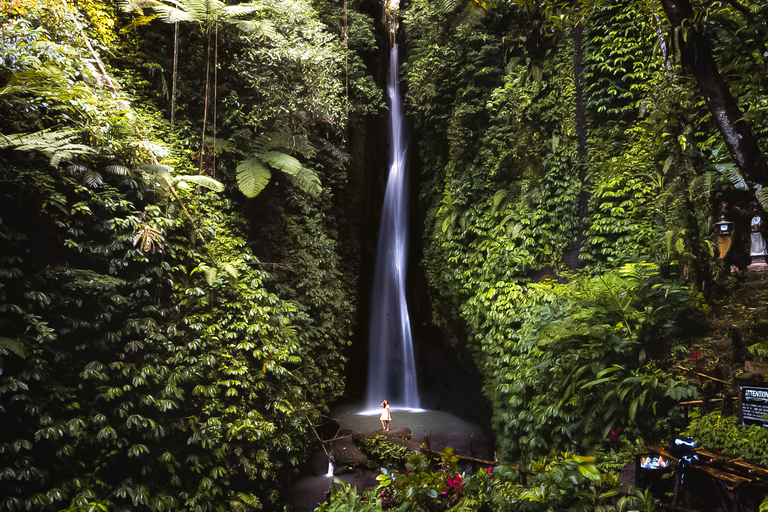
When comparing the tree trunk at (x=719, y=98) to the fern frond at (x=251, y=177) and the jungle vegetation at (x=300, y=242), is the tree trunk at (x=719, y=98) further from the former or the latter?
the fern frond at (x=251, y=177)

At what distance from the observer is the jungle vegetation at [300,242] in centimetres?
500

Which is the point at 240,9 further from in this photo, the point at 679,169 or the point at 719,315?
the point at 719,315

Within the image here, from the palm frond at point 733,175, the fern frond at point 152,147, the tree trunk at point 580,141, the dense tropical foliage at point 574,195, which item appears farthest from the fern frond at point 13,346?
the palm frond at point 733,175

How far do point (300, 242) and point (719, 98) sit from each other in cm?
768

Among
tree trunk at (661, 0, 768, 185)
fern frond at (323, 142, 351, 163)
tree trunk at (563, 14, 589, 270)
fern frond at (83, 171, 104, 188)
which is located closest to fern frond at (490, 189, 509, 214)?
tree trunk at (563, 14, 589, 270)

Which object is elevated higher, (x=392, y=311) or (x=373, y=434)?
(x=392, y=311)

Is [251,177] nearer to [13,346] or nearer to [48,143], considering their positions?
[48,143]

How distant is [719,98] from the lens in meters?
4.63

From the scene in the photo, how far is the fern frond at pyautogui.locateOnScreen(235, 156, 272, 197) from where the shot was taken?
7641mm

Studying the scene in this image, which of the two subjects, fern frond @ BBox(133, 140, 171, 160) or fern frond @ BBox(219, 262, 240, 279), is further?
fern frond @ BBox(219, 262, 240, 279)

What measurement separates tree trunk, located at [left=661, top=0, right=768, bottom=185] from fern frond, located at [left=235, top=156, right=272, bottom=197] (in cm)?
602

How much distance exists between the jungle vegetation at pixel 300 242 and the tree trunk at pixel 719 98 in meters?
0.03

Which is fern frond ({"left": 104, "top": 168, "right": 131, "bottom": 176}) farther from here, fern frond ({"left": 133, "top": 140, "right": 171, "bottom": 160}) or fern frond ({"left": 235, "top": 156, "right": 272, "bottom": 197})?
fern frond ({"left": 235, "top": 156, "right": 272, "bottom": 197})

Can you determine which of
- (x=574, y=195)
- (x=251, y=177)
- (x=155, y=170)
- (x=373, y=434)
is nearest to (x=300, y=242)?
(x=251, y=177)
